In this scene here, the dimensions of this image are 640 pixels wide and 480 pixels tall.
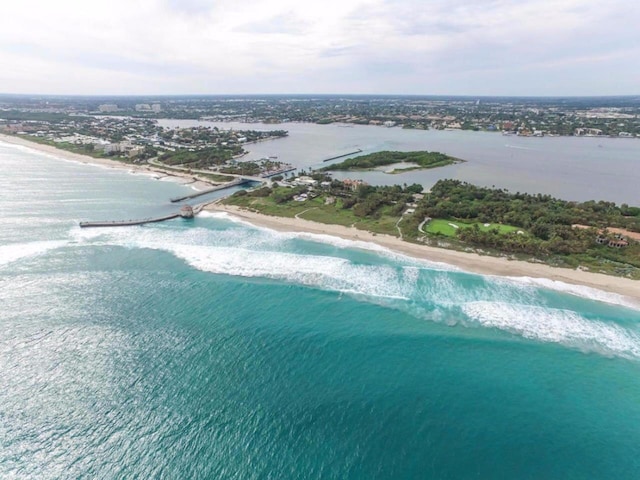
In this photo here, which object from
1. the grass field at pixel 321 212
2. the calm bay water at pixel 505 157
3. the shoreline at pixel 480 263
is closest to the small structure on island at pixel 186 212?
the grass field at pixel 321 212

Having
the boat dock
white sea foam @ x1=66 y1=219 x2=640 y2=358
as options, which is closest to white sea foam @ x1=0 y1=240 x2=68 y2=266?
white sea foam @ x1=66 y1=219 x2=640 y2=358

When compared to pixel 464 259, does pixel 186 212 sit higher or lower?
higher

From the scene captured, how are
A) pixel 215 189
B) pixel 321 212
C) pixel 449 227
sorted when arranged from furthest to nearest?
pixel 215 189 < pixel 321 212 < pixel 449 227

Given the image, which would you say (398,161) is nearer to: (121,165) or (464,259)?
(464,259)

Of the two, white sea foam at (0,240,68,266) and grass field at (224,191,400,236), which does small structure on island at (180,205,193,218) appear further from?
white sea foam at (0,240,68,266)

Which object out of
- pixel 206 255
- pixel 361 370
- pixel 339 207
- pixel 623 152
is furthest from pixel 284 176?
pixel 623 152

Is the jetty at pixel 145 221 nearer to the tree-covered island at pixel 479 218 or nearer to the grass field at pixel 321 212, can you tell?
the grass field at pixel 321 212

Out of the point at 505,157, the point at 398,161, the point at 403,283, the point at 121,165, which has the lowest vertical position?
the point at 403,283

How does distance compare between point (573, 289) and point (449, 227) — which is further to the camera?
point (449, 227)

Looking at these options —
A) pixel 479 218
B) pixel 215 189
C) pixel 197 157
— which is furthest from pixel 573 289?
pixel 197 157
